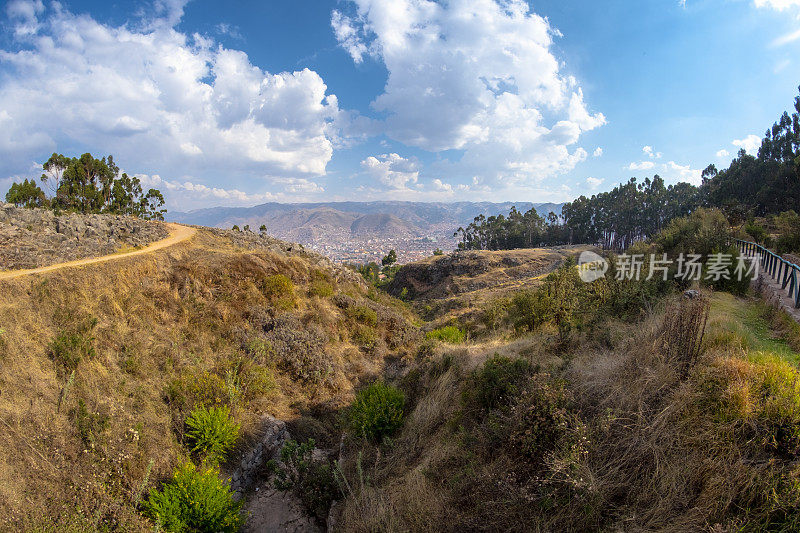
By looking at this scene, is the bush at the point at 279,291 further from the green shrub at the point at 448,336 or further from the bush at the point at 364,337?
the green shrub at the point at 448,336

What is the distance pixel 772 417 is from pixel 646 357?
135 centimetres

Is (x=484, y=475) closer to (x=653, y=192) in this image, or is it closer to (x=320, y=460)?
(x=320, y=460)

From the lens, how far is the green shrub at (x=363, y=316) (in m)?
15.3

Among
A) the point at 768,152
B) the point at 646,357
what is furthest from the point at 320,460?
the point at 768,152

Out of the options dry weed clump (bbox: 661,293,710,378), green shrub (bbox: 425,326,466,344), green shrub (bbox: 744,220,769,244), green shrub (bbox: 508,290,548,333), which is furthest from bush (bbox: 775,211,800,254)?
dry weed clump (bbox: 661,293,710,378)

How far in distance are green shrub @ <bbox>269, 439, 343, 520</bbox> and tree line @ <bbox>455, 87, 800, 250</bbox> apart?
144ft

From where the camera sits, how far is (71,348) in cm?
776

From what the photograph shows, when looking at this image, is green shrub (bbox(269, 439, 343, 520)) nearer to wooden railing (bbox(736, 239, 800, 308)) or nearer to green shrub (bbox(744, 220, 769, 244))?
wooden railing (bbox(736, 239, 800, 308))

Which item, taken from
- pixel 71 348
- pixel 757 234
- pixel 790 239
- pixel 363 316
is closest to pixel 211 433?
pixel 71 348

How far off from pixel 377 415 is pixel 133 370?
6.26 metres

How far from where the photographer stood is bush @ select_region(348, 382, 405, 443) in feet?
24.5

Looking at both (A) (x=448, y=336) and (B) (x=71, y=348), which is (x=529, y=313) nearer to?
(A) (x=448, y=336)

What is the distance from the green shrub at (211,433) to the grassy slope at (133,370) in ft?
0.98

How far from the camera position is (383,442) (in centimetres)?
707
